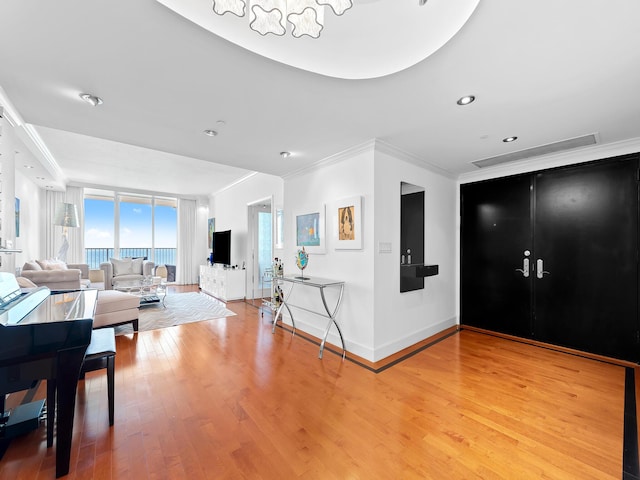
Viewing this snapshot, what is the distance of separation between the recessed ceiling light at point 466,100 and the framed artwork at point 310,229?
6.62ft

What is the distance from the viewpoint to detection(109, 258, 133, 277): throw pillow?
263 inches

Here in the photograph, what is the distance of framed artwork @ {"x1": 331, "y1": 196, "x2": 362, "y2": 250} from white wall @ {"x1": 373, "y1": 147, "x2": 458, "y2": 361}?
220 mm

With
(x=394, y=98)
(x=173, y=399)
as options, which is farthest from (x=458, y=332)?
(x=173, y=399)

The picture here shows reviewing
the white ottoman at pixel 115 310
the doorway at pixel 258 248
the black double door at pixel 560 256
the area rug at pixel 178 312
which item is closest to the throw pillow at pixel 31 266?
the area rug at pixel 178 312

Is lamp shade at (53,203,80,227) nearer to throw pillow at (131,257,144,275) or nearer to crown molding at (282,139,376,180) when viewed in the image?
throw pillow at (131,257,144,275)

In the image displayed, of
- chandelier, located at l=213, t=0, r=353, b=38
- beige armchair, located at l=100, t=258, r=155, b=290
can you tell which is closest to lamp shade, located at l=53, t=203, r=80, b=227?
beige armchair, located at l=100, t=258, r=155, b=290

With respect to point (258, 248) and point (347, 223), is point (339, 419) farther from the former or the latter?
point (258, 248)

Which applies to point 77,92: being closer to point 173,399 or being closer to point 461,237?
point 173,399

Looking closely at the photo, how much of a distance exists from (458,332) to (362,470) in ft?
10.6

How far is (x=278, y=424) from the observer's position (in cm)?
198

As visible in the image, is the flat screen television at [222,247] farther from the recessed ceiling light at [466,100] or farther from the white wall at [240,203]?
the recessed ceiling light at [466,100]

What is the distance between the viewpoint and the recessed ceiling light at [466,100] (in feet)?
7.10

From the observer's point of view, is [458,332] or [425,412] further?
[458,332]

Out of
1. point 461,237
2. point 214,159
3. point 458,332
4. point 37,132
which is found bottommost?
point 458,332
